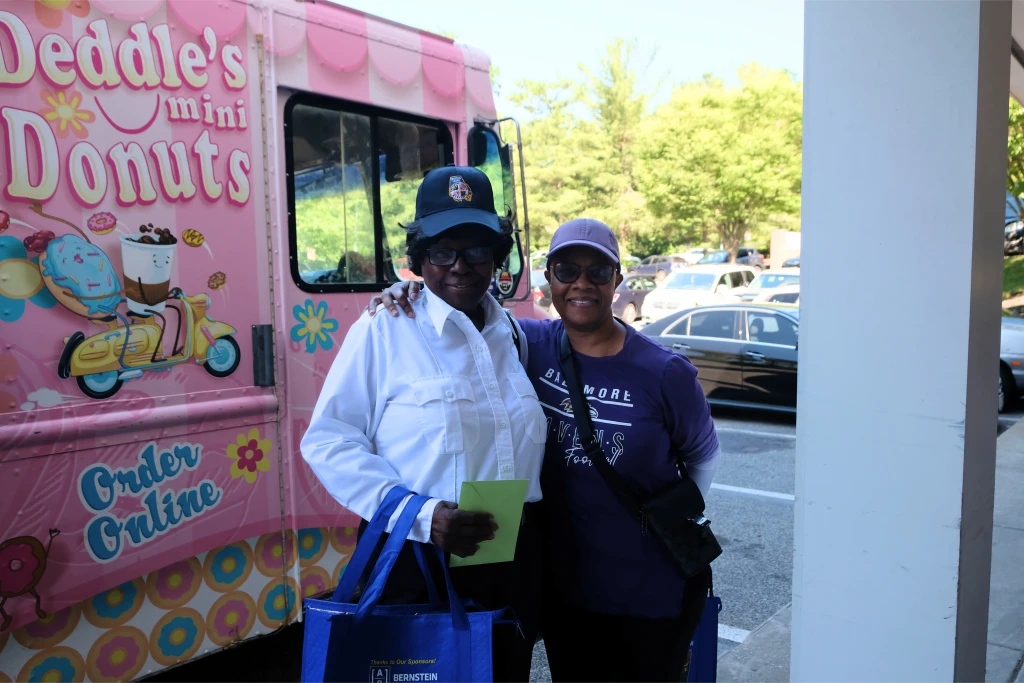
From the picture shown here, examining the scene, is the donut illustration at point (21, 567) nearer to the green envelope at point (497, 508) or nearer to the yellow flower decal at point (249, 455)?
the yellow flower decal at point (249, 455)

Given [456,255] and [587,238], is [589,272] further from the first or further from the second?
[456,255]

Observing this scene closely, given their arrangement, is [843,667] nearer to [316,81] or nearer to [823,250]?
[823,250]

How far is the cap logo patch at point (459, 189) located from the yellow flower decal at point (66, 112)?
1.54 meters

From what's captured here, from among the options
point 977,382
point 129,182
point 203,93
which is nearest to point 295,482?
point 129,182

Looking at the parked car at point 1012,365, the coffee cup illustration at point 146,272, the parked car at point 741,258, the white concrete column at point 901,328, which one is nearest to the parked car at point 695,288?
the parked car at point 741,258

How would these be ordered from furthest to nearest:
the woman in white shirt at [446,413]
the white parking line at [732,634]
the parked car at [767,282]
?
the parked car at [767,282] < the white parking line at [732,634] < the woman in white shirt at [446,413]

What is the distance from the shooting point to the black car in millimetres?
9281

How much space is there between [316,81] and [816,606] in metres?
2.86

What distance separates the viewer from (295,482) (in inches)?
135

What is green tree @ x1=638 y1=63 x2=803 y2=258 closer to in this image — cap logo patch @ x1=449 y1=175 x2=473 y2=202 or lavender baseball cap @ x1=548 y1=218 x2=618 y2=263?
lavender baseball cap @ x1=548 y1=218 x2=618 y2=263

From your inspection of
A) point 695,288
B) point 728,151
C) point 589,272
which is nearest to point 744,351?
point 589,272

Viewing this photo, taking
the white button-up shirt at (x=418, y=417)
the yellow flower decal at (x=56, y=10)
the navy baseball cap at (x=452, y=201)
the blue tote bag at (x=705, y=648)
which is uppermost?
the yellow flower decal at (x=56, y=10)

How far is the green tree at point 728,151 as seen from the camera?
31.1m

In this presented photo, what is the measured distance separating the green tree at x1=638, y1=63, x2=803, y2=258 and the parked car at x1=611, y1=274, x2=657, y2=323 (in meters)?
9.72
